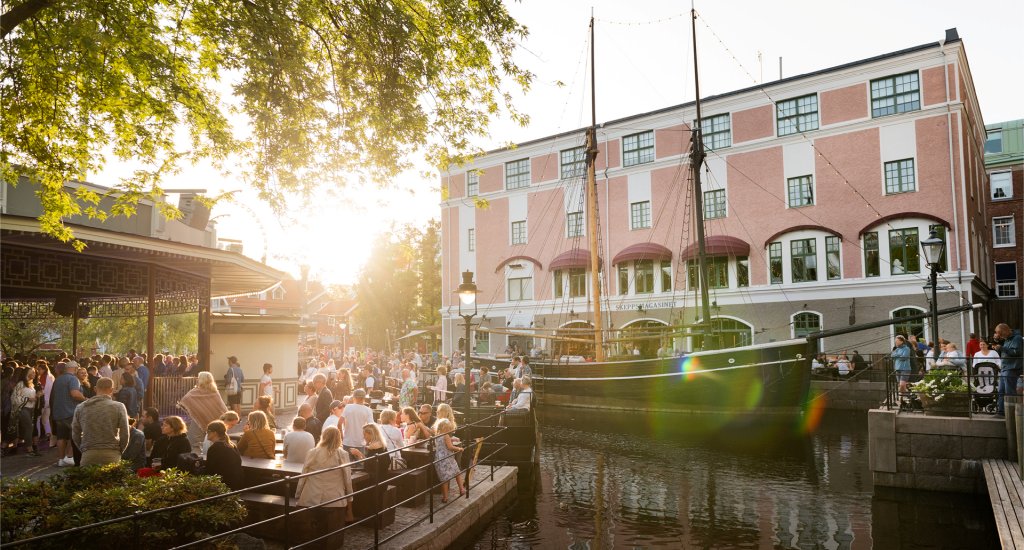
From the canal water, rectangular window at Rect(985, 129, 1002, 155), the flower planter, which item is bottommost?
the canal water

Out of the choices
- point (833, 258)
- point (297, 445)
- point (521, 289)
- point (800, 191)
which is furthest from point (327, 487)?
point (521, 289)

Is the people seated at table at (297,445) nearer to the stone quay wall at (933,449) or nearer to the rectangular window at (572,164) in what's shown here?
the stone quay wall at (933,449)

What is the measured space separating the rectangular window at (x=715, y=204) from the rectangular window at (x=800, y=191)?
299 cm

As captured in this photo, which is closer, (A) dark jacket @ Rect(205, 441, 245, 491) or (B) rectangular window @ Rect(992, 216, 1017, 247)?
(A) dark jacket @ Rect(205, 441, 245, 491)

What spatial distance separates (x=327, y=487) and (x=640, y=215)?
28.1 meters

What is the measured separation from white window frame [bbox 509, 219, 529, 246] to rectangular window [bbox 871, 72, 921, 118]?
18.3 meters

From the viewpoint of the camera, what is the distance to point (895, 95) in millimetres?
26875

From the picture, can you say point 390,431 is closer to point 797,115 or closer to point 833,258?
point 833,258

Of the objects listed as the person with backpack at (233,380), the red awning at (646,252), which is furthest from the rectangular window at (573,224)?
the person with backpack at (233,380)

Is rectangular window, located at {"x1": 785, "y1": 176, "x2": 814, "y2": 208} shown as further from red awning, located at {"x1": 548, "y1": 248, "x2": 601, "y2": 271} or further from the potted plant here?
the potted plant

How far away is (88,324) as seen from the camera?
33.2 m

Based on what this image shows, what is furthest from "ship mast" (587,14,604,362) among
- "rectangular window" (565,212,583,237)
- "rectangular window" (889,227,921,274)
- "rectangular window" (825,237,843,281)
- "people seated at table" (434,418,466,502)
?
"people seated at table" (434,418,466,502)

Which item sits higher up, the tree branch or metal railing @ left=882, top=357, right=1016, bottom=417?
the tree branch

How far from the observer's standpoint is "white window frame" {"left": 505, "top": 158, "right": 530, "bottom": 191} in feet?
123
